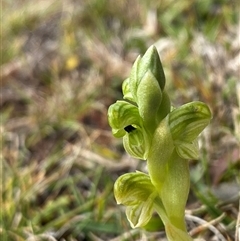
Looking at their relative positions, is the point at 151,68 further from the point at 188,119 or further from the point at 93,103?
the point at 93,103

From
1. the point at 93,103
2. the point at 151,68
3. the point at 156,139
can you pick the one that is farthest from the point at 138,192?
the point at 93,103

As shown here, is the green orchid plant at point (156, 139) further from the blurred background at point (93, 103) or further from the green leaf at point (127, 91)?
the blurred background at point (93, 103)

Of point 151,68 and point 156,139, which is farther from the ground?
point 151,68

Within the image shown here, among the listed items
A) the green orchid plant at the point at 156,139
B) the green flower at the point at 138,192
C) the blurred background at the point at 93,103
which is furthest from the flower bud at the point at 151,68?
the blurred background at the point at 93,103

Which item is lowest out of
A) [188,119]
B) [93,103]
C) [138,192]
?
[93,103]

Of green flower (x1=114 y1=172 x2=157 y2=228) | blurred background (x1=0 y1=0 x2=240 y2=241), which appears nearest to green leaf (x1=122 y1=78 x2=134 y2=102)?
green flower (x1=114 y1=172 x2=157 y2=228)

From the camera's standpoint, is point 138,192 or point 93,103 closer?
point 138,192
